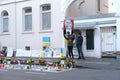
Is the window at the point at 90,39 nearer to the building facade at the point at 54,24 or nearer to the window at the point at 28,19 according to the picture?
the building facade at the point at 54,24

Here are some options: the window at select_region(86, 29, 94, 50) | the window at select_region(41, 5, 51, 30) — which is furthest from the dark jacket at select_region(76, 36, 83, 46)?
the window at select_region(41, 5, 51, 30)

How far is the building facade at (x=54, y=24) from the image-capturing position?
22.6 meters

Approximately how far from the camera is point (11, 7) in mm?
28922

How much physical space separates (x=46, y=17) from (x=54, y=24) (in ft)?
4.63

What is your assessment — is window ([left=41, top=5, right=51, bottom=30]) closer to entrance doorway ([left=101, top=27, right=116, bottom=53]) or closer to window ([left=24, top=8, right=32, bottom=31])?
window ([left=24, top=8, right=32, bottom=31])

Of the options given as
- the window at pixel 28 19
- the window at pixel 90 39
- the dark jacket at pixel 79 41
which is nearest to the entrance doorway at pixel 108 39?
the window at pixel 90 39

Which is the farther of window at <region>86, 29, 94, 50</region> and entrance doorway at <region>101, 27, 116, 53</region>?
window at <region>86, 29, 94, 50</region>

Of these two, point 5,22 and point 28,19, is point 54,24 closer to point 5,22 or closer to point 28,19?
point 28,19

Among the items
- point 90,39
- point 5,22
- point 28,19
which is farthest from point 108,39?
point 5,22

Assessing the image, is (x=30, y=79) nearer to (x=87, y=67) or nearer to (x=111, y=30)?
(x=87, y=67)

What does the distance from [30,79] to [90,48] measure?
11.8m

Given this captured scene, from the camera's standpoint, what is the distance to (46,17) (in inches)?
1039

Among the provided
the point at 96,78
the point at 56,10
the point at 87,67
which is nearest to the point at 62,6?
the point at 56,10

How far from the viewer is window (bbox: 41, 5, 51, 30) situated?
26.2 meters
